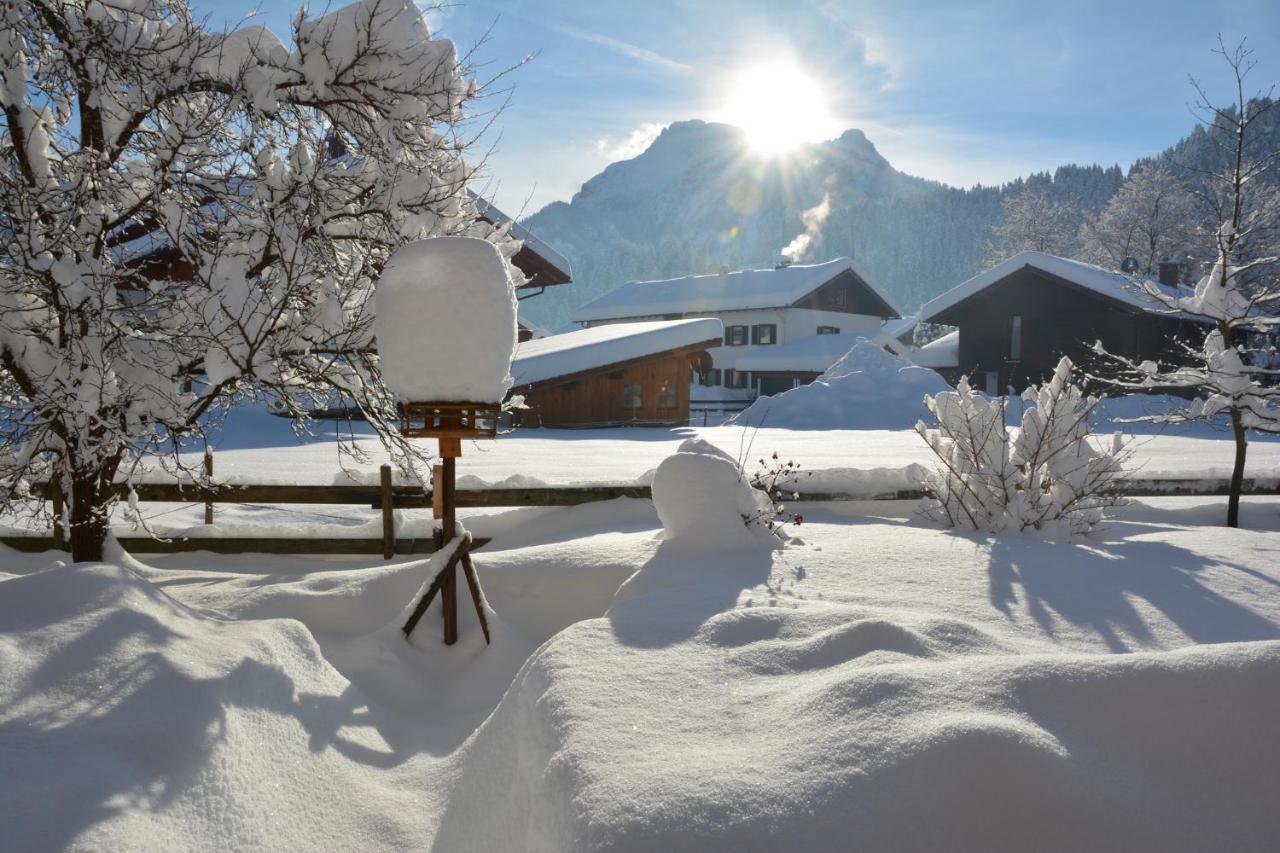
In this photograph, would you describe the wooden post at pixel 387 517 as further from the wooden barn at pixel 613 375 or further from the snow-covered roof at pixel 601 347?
the wooden barn at pixel 613 375

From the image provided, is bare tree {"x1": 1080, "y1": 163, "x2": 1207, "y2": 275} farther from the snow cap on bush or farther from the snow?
the snow

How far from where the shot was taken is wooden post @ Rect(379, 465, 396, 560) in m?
6.76

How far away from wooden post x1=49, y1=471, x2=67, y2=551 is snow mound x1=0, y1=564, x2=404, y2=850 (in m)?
2.16

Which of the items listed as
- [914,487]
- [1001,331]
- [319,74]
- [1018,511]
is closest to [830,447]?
[914,487]

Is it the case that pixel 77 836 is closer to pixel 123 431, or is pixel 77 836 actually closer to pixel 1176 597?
pixel 123 431

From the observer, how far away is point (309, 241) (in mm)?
5277

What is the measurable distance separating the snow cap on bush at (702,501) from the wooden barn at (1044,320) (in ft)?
75.7

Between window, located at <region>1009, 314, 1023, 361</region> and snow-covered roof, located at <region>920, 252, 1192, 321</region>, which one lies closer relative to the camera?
snow-covered roof, located at <region>920, 252, 1192, 321</region>

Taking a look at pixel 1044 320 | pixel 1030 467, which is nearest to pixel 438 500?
pixel 1030 467

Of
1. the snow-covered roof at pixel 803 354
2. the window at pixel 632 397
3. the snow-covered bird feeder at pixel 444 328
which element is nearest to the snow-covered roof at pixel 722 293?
the snow-covered roof at pixel 803 354

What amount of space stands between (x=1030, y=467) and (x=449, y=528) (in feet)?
16.7

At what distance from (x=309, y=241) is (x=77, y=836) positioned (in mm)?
3955

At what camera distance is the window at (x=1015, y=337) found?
97.5 feet

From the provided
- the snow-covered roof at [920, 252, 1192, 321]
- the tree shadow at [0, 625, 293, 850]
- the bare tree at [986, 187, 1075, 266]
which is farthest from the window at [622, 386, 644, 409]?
the bare tree at [986, 187, 1075, 266]
